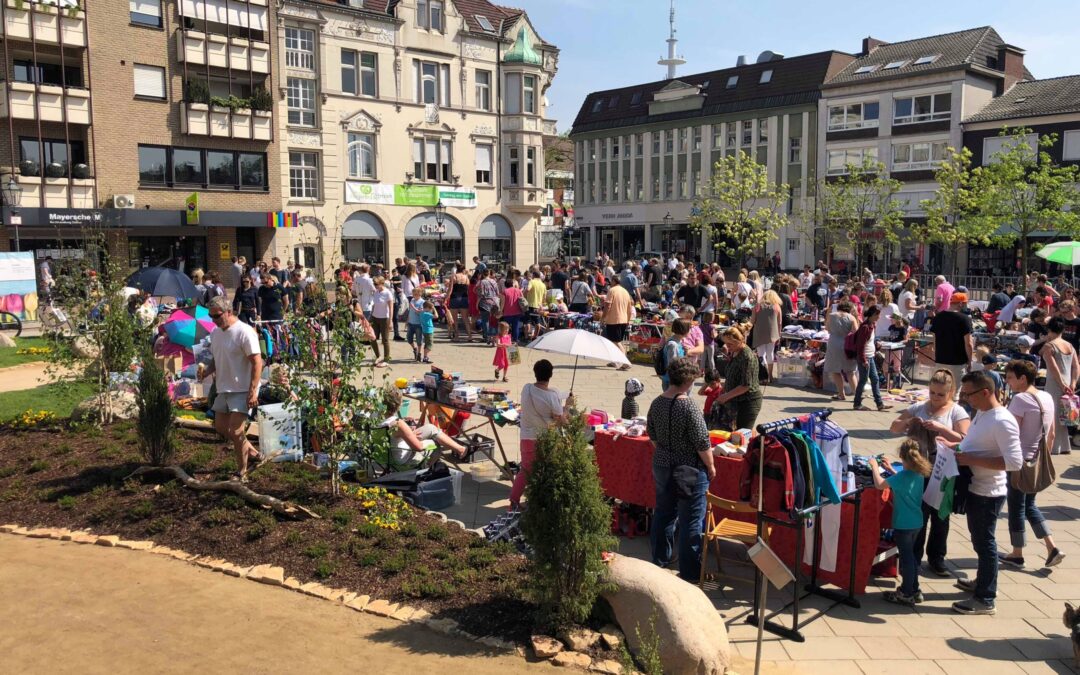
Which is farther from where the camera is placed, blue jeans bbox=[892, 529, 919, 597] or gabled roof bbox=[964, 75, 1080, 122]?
gabled roof bbox=[964, 75, 1080, 122]

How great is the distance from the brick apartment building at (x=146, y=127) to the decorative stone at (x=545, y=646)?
26018 mm

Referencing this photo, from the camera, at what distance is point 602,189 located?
6303 centimetres

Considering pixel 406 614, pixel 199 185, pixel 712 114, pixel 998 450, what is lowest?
pixel 406 614

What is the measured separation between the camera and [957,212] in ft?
122

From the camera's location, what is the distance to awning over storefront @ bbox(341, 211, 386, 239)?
38.7 meters

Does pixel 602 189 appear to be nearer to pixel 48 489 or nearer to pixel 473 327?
pixel 473 327

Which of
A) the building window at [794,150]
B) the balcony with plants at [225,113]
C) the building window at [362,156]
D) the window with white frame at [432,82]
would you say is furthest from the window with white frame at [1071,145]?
the balcony with plants at [225,113]

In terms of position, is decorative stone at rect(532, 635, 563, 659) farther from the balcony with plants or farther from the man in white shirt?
the balcony with plants

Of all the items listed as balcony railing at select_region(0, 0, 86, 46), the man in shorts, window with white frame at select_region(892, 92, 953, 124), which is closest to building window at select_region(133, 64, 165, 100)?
balcony railing at select_region(0, 0, 86, 46)

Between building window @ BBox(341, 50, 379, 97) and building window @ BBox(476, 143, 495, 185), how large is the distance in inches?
236

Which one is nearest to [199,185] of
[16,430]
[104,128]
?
[104,128]

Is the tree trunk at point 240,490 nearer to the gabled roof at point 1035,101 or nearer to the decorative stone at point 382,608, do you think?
the decorative stone at point 382,608

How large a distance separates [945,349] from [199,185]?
2918 cm

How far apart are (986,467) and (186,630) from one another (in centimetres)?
582
